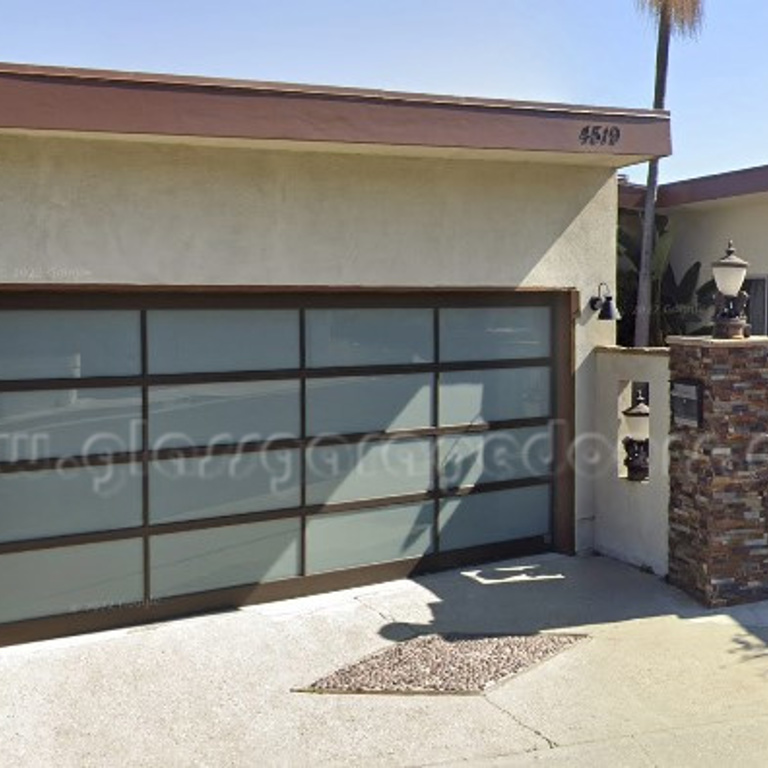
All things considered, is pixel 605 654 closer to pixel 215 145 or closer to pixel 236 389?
pixel 236 389

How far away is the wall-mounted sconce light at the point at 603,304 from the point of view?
26.8ft

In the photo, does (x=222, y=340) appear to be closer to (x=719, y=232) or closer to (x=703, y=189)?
(x=703, y=189)

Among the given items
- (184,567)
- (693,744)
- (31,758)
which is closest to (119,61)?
(184,567)

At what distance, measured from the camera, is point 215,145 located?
6.43 metres

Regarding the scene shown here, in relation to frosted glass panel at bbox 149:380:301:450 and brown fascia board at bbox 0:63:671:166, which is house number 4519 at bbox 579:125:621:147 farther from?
frosted glass panel at bbox 149:380:301:450

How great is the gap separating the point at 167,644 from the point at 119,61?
6.66m

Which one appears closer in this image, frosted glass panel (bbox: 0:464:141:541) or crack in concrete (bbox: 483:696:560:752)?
crack in concrete (bbox: 483:696:560:752)

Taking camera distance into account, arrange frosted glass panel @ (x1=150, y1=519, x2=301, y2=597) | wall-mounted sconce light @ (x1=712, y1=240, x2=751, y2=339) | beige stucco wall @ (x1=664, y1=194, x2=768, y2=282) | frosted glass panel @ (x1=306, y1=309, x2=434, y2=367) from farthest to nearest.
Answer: beige stucco wall @ (x1=664, y1=194, x2=768, y2=282)
frosted glass panel @ (x1=306, y1=309, x2=434, y2=367)
wall-mounted sconce light @ (x1=712, y1=240, x2=751, y2=339)
frosted glass panel @ (x1=150, y1=519, x2=301, y2=597)

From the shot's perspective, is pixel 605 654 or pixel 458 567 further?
pixel 458 567

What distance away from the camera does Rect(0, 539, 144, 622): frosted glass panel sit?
245 inches

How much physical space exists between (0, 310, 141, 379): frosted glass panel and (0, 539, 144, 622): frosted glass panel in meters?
1.25

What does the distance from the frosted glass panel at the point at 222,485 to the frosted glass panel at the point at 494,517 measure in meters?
1.49

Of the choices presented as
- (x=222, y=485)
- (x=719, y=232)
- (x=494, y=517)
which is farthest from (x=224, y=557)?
(x=719, y=232)

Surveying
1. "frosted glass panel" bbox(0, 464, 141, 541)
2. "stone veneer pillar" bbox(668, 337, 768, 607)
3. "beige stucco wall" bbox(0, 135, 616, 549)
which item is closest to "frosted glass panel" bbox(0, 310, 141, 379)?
"beige stucco wall" bbox(0, 135, 616, 549)
